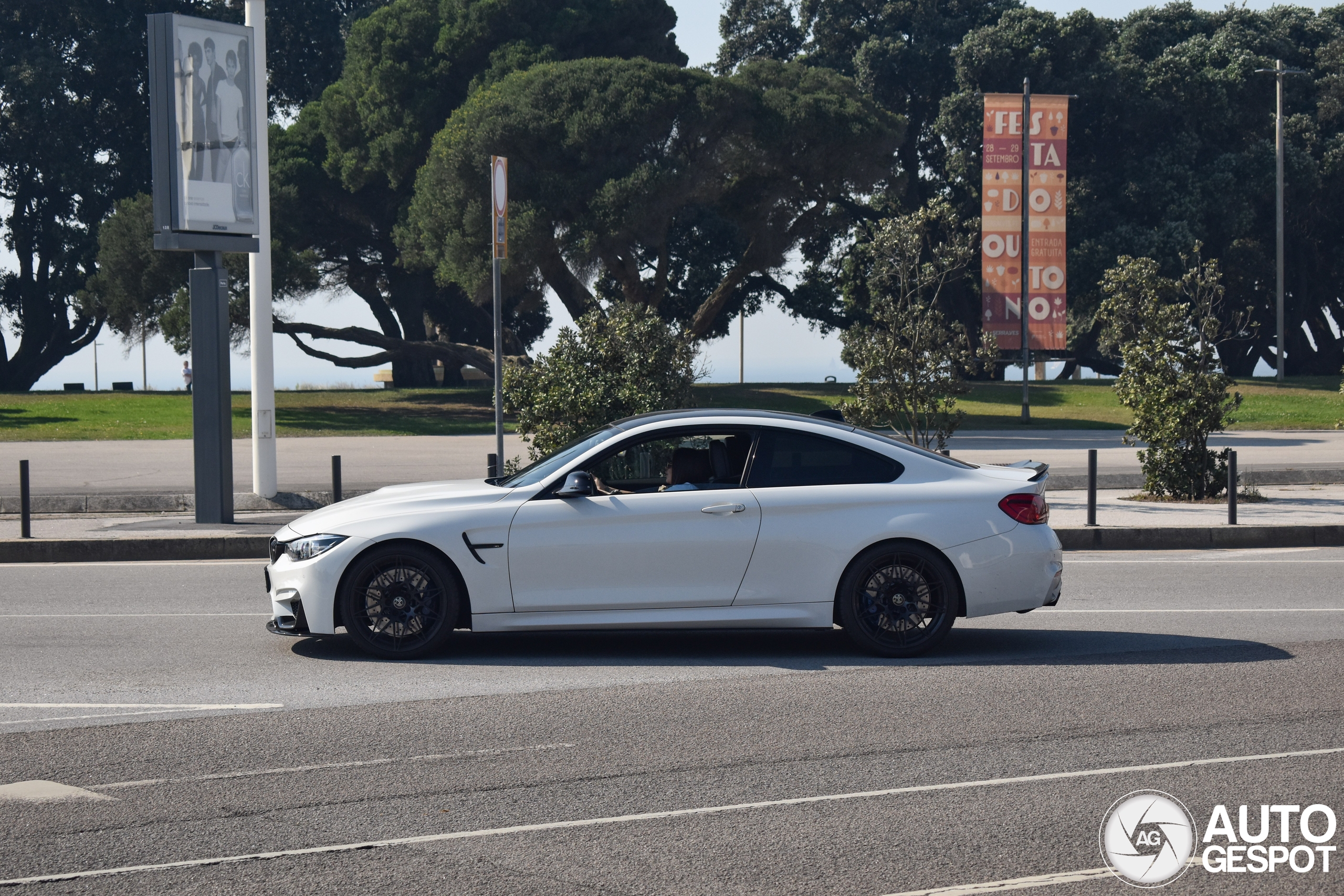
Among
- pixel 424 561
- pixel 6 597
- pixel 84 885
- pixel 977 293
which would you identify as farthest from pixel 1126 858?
pixel 977 293

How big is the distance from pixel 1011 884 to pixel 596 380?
11852mm

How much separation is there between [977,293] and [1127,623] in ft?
151

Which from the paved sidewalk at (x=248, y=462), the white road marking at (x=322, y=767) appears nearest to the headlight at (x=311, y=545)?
the white road marking at (x=322, y=767)

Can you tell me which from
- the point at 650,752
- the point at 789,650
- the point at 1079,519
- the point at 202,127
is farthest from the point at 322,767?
the point at 202,127

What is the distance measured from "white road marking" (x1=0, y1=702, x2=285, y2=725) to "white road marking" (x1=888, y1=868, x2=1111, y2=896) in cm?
381

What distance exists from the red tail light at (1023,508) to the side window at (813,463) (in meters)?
0.66

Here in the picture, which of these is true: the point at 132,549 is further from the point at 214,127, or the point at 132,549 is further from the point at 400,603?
the point at 400,603

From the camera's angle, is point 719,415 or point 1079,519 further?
point 1079,519

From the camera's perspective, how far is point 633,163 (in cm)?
3853

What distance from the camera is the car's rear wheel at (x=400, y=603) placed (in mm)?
7836

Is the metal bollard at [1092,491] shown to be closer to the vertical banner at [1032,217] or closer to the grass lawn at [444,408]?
Result: the grass lawn at [444,408]

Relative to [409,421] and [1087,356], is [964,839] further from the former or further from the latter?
[1087,356]

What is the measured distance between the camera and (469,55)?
150 ft

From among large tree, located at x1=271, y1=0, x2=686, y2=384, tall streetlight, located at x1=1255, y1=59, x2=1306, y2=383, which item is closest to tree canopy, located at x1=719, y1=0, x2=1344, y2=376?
tall streetlight, located at x1=1255, y1=59, x2=1306, y2=383
